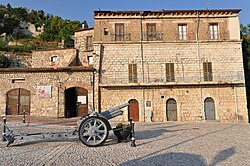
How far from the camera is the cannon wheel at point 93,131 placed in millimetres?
7020

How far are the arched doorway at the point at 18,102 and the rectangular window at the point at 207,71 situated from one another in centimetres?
1681

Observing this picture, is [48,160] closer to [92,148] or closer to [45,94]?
[92,148]

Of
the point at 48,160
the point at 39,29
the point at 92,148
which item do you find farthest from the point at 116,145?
the point at 39,29

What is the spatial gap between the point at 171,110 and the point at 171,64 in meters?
4.35

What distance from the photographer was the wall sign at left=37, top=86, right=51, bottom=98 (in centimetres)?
1823

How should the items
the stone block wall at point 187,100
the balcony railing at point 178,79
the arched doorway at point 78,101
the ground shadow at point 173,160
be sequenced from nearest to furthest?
the ground shadow at point 173,160 < the stone block wall at point 187,100 < the balcony railing at point 178,79 < the arched doorway at point 78,101

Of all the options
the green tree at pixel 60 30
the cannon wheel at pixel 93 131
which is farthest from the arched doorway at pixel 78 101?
the green tree at pixel 60 30

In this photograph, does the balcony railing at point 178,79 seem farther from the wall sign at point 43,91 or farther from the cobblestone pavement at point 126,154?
the cobblestone pavement at point 126,154

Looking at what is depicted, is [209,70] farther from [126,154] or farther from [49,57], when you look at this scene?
[49,57]

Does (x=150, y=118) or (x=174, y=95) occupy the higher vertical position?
(x=174, y=95)

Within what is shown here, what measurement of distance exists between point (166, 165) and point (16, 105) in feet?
57.6

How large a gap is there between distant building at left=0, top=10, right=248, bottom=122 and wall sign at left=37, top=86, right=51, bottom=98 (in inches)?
3.6

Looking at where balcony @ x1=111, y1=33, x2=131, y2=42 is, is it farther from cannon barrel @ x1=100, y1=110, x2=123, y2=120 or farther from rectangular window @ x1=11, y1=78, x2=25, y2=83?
cannon barrel @ x1=100, y1=110, x2=123, y2=120

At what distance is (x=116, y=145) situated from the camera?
7.34 meters
